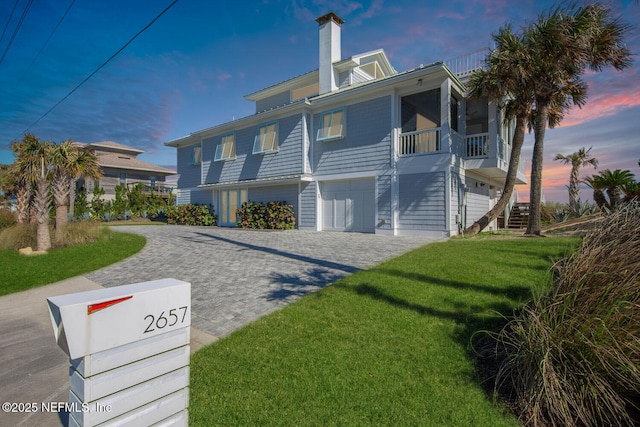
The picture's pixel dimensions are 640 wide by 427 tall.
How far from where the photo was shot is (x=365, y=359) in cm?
329

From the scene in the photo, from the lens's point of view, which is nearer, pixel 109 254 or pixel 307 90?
pixel 109 254

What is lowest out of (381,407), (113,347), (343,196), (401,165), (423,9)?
(381,407)

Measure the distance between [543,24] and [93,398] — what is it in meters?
14.1

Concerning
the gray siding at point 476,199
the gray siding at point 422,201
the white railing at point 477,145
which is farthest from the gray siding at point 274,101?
the gray siding at point 476,199

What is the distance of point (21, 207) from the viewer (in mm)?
14602

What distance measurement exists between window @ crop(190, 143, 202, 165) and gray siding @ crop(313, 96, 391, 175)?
1060 cm

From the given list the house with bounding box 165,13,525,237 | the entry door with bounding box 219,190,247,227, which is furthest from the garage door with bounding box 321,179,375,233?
the entry door with bounding box 219,190,247,227

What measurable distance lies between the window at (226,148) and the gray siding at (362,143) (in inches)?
256

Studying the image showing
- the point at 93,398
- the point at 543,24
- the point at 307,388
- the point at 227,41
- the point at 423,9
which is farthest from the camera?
the point at 227,41

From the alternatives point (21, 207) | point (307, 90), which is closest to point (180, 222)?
point (21, 207)

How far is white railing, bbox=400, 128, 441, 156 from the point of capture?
12518 millimetres

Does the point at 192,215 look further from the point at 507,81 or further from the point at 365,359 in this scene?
the point at 365,359

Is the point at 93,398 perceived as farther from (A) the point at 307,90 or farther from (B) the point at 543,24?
(A) the point at 307,90

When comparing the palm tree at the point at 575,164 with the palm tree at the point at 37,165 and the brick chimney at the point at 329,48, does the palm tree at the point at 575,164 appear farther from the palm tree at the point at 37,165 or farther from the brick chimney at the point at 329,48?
the palm tree at the point at 37,165
